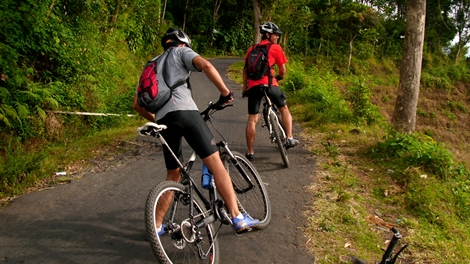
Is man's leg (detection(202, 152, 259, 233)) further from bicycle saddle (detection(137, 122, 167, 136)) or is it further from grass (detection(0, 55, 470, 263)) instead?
grass (detection(0, 55, 470, 263))

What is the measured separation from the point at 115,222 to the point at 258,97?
2.81 metres

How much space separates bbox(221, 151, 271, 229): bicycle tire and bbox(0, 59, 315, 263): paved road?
0.51 ft

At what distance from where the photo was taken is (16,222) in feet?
13.9

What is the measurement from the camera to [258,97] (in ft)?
19.7

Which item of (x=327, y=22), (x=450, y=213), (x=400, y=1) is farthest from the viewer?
(x=400, y=1)

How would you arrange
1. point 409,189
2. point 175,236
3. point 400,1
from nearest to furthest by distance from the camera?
point 175,236, point 409,189, point 400,1

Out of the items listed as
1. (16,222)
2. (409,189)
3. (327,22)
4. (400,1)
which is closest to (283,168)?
(409,189)

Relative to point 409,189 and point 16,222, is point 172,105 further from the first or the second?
point 409,189

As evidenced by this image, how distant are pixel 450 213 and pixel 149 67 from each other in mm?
4085

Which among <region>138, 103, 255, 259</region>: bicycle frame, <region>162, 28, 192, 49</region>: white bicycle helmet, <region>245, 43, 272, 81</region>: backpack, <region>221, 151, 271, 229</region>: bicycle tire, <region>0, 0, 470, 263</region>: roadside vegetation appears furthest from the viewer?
<region>245, 43, 272, 81</region>: backpack

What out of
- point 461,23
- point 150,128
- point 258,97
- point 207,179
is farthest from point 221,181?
point 461,23

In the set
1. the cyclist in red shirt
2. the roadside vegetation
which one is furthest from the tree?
the cyclist in red shirt

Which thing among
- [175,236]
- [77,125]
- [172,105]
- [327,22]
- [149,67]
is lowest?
[77,125]

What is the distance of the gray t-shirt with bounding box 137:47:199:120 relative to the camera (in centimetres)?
329
